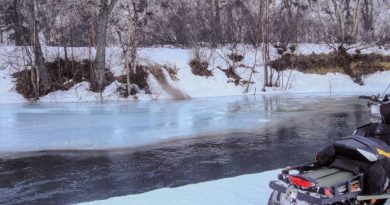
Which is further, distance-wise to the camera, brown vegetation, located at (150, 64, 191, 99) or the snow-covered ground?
brown vegetation, located at (150, 64, 191, 99)

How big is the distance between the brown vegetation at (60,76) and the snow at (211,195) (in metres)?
20.1

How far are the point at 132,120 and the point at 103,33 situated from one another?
1095cm

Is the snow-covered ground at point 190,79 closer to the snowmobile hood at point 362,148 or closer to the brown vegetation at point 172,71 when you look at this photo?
the brown vegetation at point 172,71

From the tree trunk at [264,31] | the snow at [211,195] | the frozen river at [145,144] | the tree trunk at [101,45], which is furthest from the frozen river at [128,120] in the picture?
the tree trunk at [264,31]

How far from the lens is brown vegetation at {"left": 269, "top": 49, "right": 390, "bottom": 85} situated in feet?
108

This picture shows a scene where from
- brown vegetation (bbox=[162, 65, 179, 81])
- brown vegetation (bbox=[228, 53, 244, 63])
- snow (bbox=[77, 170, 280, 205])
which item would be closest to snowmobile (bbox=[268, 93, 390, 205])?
snow (bbox=[77, 170, 280, 205])

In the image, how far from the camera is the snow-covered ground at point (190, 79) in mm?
25641

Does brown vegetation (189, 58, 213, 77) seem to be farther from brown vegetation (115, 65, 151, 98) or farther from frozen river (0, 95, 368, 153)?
frozen river (0, 95, 368, 153)

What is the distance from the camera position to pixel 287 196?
187 inches

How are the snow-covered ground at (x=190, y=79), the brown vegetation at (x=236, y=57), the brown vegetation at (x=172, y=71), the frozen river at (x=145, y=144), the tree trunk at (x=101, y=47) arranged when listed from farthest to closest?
Result: the brown vegetation at (x=236, y=57) → the brown vegetation at (x=172, y=71) → the tree trunk at (x=101, y=47) → the snow-covered ground at (x=190, y=79) → the frozen river at (x=145, y=144)

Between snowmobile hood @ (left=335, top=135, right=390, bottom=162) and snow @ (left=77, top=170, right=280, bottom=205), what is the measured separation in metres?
1.30

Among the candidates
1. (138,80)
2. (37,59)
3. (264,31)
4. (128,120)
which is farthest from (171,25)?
(128,120)

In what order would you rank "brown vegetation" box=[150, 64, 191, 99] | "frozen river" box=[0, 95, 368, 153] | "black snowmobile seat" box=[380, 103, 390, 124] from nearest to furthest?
"black snowmobile seat" box=[380, 103, 390, 124] → "frozen river" box=[0, 95, 368, 153] → "brown vegetation" box=[150, 64, 191, 99]

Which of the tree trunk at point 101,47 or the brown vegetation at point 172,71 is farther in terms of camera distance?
the brown vegetation at point 172,71
